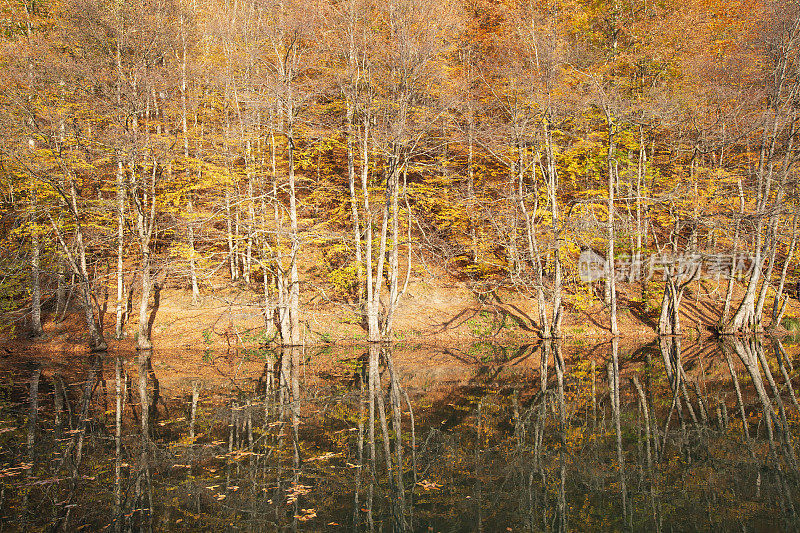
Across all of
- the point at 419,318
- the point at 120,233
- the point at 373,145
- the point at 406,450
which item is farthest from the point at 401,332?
the point at 406,450

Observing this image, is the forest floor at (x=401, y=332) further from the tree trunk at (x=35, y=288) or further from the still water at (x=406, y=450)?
the still water at (x=406, y=450)

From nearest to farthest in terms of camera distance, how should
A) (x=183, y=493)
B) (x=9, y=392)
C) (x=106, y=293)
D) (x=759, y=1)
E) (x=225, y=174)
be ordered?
(x=183, y=493)
(x=9, y=392)
(x=225, y=174)
(x=106, y=293)
(x=759, y=1)

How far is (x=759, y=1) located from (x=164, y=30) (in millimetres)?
27861

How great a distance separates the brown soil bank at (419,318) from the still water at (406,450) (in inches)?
216

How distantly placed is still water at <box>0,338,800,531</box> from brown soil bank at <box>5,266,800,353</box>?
216 inches

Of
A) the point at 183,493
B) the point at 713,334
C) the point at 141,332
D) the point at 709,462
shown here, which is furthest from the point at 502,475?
the point at 713,334

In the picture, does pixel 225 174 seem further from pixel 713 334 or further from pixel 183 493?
pixel 713 334

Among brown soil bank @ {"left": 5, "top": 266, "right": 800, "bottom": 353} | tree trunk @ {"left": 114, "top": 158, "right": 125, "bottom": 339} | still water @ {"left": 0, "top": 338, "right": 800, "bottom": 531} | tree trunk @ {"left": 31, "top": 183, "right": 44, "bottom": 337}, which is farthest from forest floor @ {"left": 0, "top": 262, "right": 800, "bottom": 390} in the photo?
still water @ {"left": 0, "top": 338, "right": 800, "bottom": 531}

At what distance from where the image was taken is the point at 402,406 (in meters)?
10.0

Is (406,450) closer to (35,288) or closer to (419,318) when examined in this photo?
(419,318)

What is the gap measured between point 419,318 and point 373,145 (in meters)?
7.69

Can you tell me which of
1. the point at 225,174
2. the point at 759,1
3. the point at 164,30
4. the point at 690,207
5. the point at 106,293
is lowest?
the point at 106,293

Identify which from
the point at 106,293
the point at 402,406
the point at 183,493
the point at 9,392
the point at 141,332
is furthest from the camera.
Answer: the point at 106,293

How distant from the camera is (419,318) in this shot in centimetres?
2131
